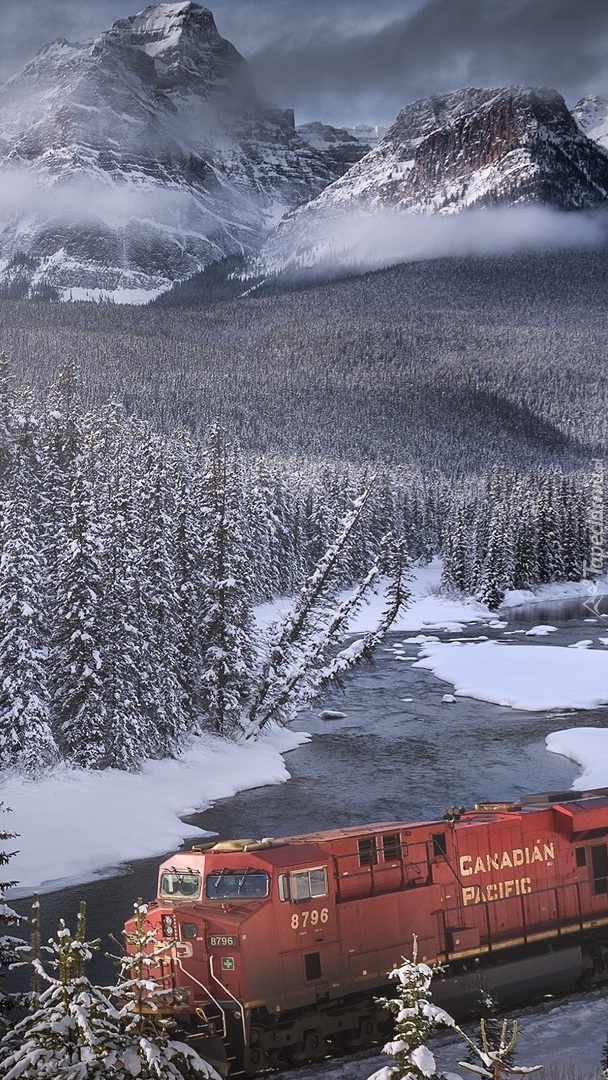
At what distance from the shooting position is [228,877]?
20.2 meters

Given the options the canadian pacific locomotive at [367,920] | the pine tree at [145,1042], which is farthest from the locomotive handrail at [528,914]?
the pine tree at [145,1042]

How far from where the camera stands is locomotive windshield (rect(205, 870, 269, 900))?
20.0 m

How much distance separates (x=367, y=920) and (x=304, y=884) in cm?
202

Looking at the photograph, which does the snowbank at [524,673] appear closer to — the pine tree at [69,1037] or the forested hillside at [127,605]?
the forested hillside at [127,605]

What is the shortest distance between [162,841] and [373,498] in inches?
4330

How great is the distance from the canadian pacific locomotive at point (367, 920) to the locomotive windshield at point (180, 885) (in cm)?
3

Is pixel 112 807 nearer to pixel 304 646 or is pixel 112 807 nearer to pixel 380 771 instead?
pixel 380 771

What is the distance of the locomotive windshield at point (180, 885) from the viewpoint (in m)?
20.3

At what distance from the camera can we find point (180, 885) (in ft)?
67.6

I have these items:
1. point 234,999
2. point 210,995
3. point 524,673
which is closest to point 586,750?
point 524,673

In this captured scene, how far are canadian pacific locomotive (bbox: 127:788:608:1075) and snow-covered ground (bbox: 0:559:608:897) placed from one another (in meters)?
14.7

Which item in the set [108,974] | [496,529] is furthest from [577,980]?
[496,529]

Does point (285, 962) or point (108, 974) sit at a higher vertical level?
point (285, 962)

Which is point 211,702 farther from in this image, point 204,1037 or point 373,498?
point 373,498
